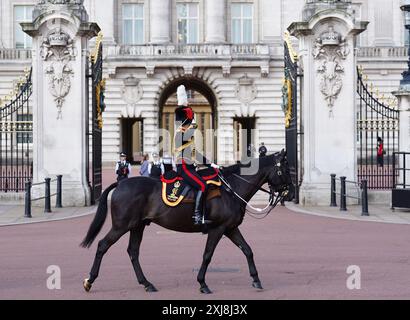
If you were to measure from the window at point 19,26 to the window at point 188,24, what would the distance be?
992 cm

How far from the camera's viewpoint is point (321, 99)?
21.4m

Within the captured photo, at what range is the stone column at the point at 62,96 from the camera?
21.0 m

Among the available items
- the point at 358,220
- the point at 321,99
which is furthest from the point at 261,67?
the point at 358,220

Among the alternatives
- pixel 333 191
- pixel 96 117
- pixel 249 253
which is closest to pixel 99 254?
pixel 249 253

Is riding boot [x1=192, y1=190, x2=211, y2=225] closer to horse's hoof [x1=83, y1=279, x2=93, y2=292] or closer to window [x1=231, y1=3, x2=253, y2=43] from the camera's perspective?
horse's hoof [x1=83, y1=279, x2=93, y2=292]

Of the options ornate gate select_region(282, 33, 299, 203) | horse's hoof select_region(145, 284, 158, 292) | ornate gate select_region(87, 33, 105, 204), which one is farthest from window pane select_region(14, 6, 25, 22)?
horse's hoof select_region(145, 284, 158, 292)

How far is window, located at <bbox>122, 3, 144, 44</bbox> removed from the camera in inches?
2014

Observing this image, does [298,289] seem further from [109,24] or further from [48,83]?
[109,24]

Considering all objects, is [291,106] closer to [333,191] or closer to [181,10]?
[333,191]

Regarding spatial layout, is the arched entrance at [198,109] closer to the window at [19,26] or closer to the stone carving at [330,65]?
the window at [19,26]

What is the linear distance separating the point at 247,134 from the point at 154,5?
1042 centimetres

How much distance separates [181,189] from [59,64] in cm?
1239

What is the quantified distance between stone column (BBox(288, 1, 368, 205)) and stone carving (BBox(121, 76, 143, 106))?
2891 cm
